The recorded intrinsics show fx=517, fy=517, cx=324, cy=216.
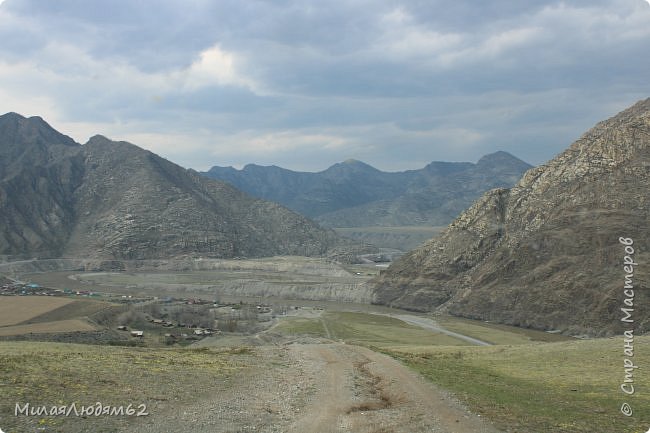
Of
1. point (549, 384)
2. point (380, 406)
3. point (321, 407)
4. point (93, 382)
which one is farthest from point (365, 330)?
point (321, 407)

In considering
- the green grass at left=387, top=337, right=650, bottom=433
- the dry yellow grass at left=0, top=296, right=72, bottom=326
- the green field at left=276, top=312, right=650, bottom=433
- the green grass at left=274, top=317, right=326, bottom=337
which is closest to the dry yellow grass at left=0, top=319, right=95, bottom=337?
the dry yellow grass at left=0, top=296, right=72, bottom=326

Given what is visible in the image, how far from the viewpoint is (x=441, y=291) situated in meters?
127

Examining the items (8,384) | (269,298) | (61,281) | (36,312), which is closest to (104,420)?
(8,384)

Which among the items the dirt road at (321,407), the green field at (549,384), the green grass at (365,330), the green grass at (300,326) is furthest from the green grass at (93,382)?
the green grass at (300,326)

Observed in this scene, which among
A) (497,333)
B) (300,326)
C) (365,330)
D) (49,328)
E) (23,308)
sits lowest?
(365,330)

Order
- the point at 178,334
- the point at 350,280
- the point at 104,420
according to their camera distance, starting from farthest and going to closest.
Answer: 1. the point at 350,280
2. the point at 178,334
3. the point at 104,420

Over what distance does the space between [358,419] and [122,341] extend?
52777mm

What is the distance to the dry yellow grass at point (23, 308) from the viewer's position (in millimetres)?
82625

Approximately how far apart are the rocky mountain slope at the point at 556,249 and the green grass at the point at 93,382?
78.7 m

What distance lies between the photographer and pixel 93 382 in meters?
24.7

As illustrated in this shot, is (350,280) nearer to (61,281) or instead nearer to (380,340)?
(380,340)

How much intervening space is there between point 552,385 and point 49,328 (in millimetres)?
63737

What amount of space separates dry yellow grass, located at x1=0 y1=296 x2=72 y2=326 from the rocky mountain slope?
79.4 meters

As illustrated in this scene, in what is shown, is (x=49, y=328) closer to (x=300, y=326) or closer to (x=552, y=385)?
(x=300, y=326)
